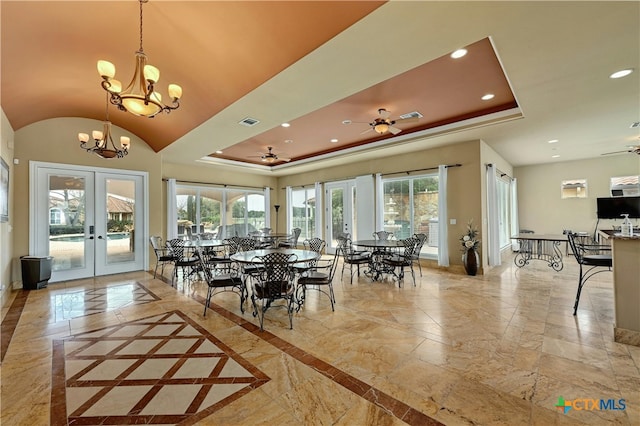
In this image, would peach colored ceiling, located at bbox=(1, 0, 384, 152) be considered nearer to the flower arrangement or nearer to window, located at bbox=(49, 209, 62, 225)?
window, located at bbox=(49, 209, 62, 225)

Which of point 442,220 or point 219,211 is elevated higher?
point 219,211

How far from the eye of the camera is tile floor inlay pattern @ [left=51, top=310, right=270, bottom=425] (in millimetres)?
1794

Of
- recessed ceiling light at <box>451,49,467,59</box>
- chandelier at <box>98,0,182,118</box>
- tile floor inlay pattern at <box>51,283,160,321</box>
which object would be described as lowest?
tile floor inlay pattern at <box>51,283,160,321</box>

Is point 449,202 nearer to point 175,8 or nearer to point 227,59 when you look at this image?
point 227,59

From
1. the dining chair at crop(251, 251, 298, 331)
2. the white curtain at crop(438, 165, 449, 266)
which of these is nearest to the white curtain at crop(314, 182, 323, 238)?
the white curtain at crop(438, 165, 449, 266)

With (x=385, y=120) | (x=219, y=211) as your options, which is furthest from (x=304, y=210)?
(x=385, y=120)

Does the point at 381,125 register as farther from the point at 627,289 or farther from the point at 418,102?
the point at 627,289

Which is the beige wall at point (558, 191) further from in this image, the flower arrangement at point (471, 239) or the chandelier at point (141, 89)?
the chandelier at point (141, 89)

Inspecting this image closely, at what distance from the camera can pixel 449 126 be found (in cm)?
525

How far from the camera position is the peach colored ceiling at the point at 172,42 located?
2436 mm

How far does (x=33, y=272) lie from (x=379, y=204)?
293 inches

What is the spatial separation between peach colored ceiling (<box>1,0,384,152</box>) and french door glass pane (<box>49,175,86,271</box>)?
1.62 metres

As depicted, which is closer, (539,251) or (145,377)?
(145,377)

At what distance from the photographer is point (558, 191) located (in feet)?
27.8
